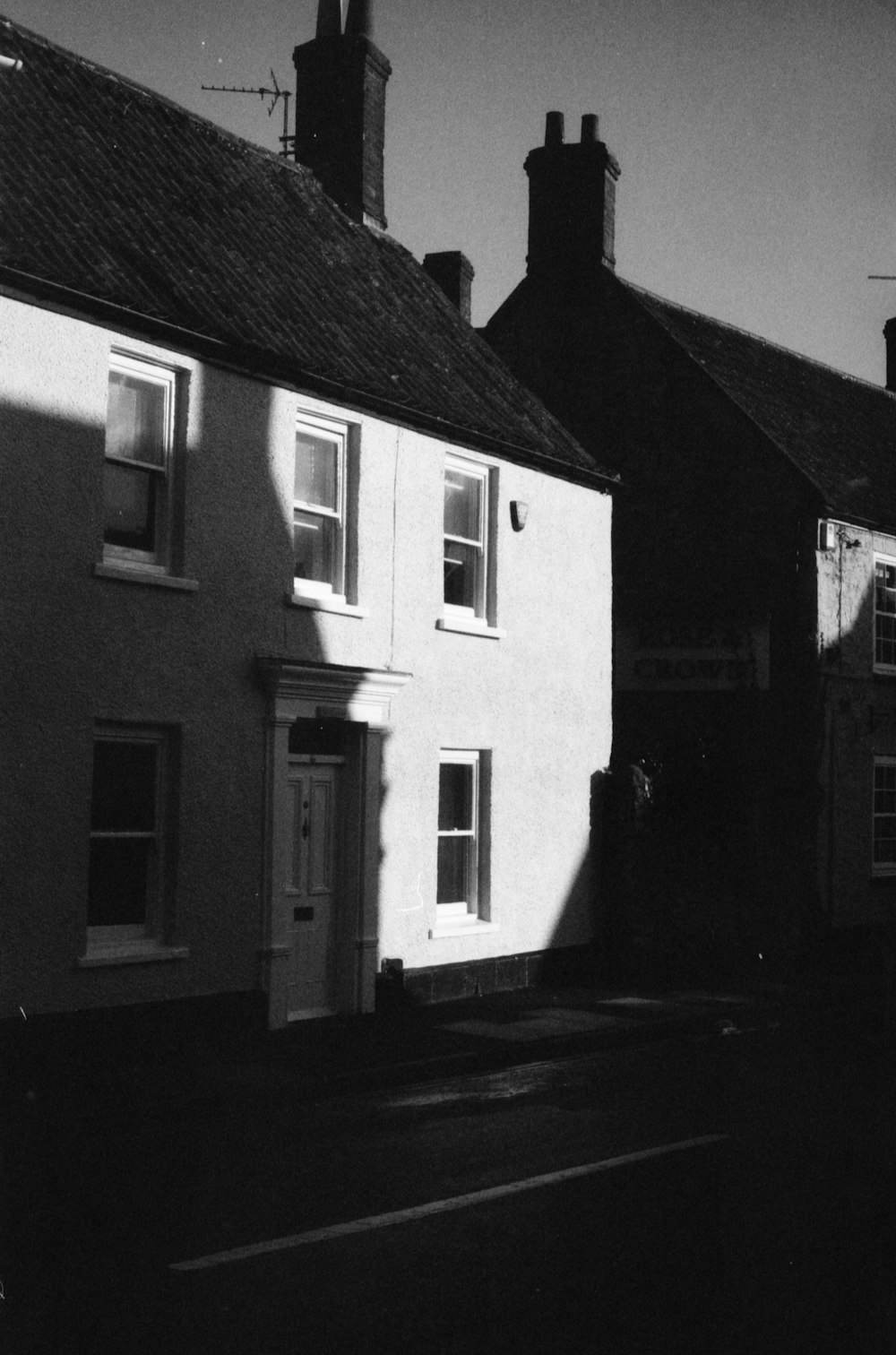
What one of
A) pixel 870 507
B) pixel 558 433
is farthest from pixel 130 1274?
pixel 870 507

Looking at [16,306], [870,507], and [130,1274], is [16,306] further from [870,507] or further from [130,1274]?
[870,507]

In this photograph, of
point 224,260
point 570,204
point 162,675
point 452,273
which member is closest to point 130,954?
point 162,675

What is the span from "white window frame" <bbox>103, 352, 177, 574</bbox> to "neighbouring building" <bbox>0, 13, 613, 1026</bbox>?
2cm

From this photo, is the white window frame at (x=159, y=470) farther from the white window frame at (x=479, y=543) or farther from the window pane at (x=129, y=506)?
the white window frame at (x=479, y=543)

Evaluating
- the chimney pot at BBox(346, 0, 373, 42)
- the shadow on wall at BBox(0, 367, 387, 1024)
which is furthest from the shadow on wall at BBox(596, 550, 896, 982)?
the chimney pot at BBox(346, 0, 373, 42)

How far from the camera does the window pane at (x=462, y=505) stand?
54.6 feet

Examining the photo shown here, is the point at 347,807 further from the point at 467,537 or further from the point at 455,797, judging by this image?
the point at 467,537

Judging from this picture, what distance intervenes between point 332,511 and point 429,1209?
8617 mm

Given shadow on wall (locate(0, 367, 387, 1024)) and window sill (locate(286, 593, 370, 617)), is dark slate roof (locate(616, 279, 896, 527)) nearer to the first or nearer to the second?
window sill (locate(286, 593, 370, 617))

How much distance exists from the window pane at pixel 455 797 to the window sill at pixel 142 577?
4348 millimetres

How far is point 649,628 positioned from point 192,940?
1174cm

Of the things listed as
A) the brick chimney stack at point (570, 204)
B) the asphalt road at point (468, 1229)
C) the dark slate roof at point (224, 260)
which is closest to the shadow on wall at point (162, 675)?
the dark slate roof at point (224, 260)

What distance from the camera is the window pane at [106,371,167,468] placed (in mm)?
12836

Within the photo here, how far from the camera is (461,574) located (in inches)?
663
